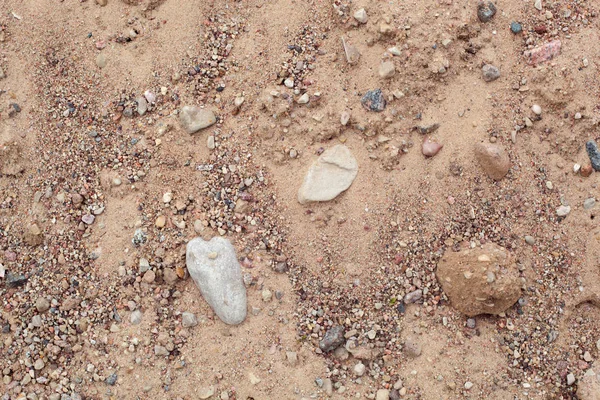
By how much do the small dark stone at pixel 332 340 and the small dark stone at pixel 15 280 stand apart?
1766 millimetres

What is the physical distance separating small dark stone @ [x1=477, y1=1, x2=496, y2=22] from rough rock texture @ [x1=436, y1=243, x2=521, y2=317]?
1.34 metres

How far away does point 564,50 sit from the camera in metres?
3.51

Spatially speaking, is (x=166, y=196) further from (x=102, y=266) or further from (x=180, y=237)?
(x=102, y=266)

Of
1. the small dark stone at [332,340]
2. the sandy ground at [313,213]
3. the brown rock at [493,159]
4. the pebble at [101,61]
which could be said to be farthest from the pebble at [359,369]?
the pebble at [101,61]

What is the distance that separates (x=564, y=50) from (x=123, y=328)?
9.86 ft

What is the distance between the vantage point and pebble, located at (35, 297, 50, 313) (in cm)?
341

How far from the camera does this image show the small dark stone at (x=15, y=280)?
11.4ft

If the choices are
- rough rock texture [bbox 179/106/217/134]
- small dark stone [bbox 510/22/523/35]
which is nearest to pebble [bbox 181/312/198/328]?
rough rock texture [bbox 179/106/217/134]

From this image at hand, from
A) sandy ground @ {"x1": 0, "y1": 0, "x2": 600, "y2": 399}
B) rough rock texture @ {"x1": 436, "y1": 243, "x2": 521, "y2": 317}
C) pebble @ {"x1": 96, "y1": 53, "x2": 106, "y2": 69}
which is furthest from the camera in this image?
pebble @ {"x1": 96, "y1": 53, "x2": 106, "y2": 69}

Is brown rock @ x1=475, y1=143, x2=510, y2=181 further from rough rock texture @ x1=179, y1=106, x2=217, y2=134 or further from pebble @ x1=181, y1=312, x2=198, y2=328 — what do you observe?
pebble @ x1=181, y1=312, x2=198, y2=328

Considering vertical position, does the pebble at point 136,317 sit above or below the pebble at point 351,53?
below

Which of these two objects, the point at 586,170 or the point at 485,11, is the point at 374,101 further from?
the point at 586,170

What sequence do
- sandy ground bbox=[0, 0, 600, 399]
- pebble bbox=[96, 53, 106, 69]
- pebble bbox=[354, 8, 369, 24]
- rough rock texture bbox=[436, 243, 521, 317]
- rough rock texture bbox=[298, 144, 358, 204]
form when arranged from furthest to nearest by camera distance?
pebble bbox=[96, 53, 106, 69] → pebble bbox=[354, 8, 369, 24] → rough rock texture bbox=[298, 144, 358, 204] → sandy ground bbox=[0, 0, 600, 399] → rough rock texture bbox=[436, 243, 521, 317]

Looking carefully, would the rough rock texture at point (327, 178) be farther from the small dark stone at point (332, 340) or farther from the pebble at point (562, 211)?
the pebble at point (562, 211)
